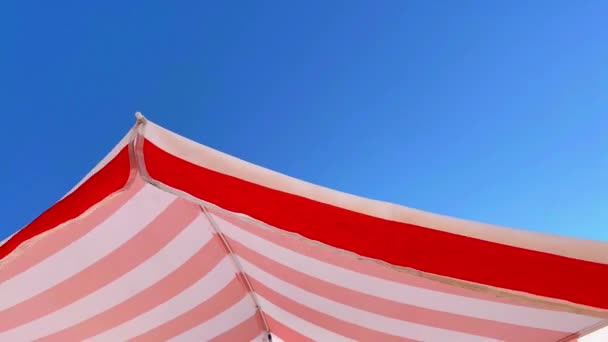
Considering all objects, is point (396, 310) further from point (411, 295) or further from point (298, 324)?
point (298, 324)

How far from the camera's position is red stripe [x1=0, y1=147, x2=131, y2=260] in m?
1.12

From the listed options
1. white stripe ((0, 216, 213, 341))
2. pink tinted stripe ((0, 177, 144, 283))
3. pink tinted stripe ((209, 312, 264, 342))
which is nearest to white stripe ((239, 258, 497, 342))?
white stripe ((0, 216, 213, 341))

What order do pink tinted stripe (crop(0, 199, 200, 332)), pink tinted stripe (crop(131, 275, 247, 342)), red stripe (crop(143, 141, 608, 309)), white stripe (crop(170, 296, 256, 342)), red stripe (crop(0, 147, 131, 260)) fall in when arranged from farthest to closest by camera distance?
white stripe (crop(170, 296, 256, 342)) → pink tinted stripe (crop(131, 275, 247, 342)) → pink tinted stripe (crop(0, 199, 200, 332)) → red stripe (crop(0, 147, 131, 260)) → red stripe (crop(143, 141, 608, 309))

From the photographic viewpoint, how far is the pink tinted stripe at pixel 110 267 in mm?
1931

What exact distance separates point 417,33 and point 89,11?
4.38 meters

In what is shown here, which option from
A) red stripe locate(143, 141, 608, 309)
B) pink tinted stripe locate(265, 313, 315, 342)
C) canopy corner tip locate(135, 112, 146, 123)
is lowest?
red stripe locate(143, 141, 608, 309)

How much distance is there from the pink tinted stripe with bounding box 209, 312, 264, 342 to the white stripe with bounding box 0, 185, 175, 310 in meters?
1.05

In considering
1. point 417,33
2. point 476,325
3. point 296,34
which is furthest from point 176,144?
point 417,33

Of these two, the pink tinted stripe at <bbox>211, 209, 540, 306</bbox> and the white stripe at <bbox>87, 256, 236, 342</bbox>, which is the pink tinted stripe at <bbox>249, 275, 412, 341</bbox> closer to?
the white stripe at <bbox>87, 256, 236, 342</bbox>

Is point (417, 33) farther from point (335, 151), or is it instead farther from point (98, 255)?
point (98, 255)

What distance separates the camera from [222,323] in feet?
8.71

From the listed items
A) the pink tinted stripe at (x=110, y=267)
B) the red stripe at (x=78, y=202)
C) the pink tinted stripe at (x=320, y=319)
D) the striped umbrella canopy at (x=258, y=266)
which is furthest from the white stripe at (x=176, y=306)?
the red stripe at (x=78, y=202)

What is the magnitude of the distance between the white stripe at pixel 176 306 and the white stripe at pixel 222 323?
186mm

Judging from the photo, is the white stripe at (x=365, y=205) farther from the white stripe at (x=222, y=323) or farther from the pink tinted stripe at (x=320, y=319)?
the white stripe at (x=222, y=323)
